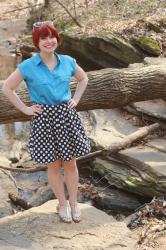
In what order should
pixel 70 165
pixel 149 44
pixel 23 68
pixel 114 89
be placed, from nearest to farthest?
pixel 23 68 < pixel 70 165 < pixel 114 89 < pixel 149 44

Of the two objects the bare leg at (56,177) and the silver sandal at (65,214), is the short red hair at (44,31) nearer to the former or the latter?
the bare leg at (56,177)

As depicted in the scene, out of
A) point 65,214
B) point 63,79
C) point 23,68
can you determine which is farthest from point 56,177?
point 23,68

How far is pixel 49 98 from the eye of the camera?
4.02 m

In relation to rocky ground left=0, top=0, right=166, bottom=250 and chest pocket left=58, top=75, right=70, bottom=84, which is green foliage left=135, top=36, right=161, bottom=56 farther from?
chest pocket left=58, top=75, right=70, bottom=84

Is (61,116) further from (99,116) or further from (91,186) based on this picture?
(99,116)

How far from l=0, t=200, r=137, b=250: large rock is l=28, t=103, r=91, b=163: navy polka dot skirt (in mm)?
717

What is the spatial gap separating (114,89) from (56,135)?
5.10 feet

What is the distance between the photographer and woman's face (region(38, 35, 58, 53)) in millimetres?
3914

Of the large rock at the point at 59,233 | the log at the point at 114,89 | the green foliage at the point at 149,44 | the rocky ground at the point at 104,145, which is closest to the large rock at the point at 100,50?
the green foliage at the point at 149,44

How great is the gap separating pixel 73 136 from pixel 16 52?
10617 millimetres

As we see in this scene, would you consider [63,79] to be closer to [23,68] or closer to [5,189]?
[23,68]

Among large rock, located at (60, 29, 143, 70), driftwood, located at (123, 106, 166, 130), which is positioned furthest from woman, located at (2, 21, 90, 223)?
large rock, located at (60, 29, 143, 70)

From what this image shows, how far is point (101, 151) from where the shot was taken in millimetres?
7070

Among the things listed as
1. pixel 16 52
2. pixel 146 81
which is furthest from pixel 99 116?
pixel 16 52
